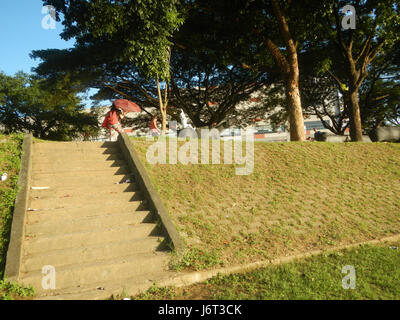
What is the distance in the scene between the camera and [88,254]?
4.34 meters

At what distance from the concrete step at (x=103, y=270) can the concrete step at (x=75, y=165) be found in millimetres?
2987

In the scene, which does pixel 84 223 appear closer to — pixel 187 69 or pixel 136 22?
pixel 136 22

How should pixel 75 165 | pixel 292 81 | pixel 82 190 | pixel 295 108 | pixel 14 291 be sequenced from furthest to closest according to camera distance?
pixel 292 81, pixel 295 108, pixel 75 165, pixel 82 190, pixel 14 291

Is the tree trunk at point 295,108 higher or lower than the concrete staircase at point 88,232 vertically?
higher

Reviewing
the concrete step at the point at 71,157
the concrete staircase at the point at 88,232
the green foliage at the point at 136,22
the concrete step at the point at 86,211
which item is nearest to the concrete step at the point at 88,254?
the concrete staircase at the point at 88,232

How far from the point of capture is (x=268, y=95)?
24.9 metres

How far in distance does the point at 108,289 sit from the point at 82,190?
2.69 metres

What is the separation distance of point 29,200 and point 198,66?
1775 cm

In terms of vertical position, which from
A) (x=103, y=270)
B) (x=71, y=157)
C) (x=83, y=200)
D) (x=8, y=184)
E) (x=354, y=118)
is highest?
(x=354, y=118)

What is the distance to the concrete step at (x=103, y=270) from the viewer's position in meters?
3.80

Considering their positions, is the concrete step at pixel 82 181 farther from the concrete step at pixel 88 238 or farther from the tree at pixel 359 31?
the tree at pixel 359 31

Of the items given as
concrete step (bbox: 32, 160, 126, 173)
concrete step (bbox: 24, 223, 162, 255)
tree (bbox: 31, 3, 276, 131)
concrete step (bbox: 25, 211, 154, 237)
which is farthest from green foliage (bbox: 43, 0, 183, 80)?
concrete step (bbox: 24, 223, 162, 255)

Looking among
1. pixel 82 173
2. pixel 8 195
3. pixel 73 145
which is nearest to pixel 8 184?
pixel 8 195
